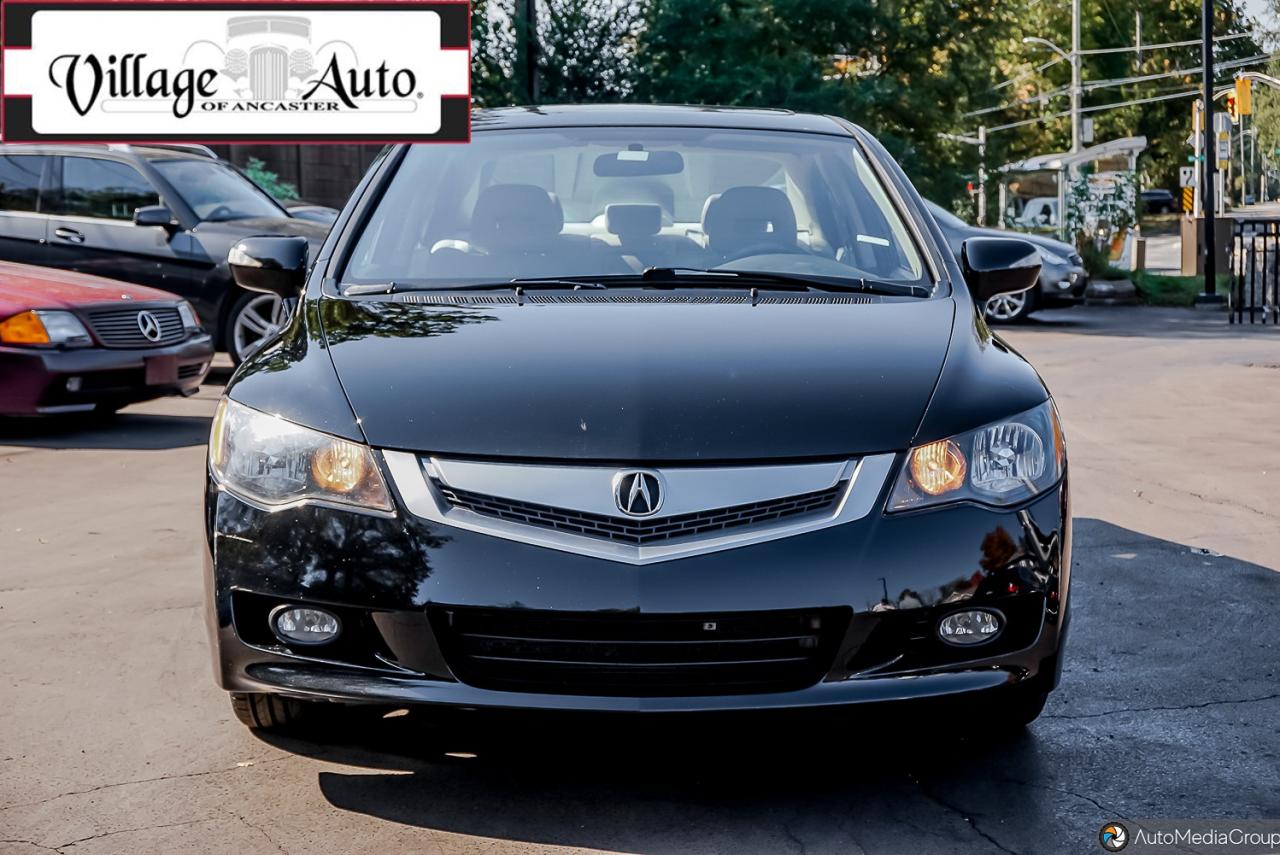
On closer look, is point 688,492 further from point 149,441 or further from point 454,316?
point 149,441

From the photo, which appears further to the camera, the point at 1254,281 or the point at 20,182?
the point at 1254,281

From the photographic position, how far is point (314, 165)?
24.4 m

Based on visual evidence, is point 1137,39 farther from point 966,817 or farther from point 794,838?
point 794,838

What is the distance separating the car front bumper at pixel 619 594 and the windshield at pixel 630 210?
3.67 ft

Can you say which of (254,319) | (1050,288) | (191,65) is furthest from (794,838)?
(1050,288)

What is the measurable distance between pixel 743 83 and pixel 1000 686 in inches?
745

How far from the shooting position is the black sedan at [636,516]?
3.27 m

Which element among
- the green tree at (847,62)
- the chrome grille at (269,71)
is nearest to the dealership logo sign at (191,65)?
the chrome grille at (269,71)

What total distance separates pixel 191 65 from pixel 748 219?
1094 centimetres

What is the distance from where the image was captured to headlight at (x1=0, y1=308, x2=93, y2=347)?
372 inches

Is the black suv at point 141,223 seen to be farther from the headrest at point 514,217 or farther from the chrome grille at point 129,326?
the headrest at point 514,217

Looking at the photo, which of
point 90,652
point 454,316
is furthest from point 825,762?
point 90,652

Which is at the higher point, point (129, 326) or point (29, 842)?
point (129, 326)

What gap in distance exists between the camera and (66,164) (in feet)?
41.8
